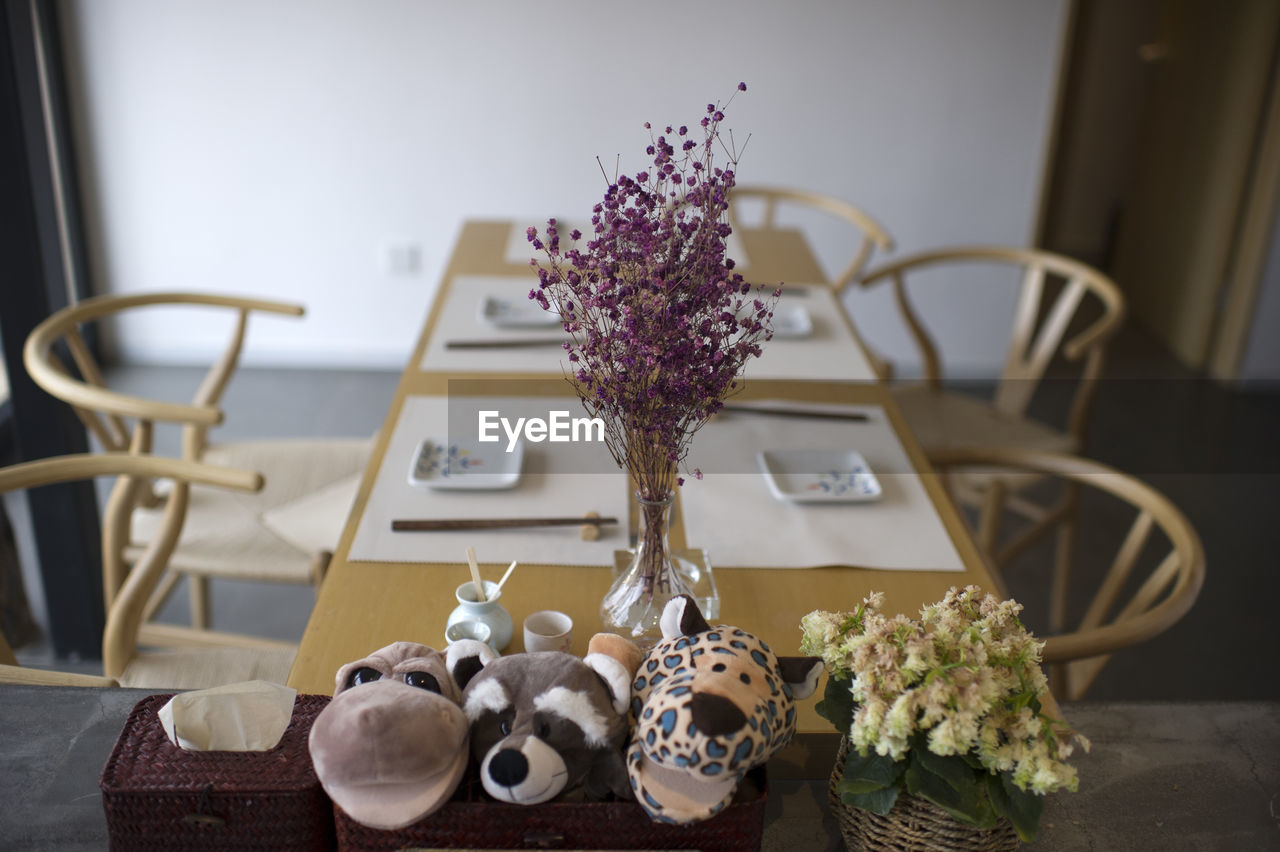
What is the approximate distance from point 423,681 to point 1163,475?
2.91m

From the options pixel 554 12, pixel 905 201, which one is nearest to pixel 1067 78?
pixel 905 201

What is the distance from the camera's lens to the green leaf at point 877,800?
812 mm

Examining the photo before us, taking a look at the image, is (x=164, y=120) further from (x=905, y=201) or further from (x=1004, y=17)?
(x=1004, y=17)

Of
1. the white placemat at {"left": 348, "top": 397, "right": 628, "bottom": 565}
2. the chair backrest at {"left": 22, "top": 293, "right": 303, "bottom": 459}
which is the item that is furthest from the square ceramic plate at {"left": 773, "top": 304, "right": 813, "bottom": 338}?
the chair backrest at {"left": 22, "top": 293, "right": 303, "bottom": 459}

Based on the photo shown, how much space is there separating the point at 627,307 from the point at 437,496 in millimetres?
Result: 590

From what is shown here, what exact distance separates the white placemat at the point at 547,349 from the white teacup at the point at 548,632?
746 mm

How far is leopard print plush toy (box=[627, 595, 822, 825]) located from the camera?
29.4 inches

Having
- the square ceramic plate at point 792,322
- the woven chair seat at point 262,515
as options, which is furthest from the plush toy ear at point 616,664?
the square ceramic plate at point 792,322

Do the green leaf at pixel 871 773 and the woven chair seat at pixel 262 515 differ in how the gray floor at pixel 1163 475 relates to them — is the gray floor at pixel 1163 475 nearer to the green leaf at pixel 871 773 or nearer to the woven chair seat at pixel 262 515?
the woven chair seat at pixel 262 515

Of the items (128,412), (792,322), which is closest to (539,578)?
(128,412)

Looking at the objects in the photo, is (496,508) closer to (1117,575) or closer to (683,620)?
(683,620)

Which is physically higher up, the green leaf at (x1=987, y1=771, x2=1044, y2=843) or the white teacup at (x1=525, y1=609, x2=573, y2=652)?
the green leaf at (x1=987, y1=771, x2=1044, y2=843)

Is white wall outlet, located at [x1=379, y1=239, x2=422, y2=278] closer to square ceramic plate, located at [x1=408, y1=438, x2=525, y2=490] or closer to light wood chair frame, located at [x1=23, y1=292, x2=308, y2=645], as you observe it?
light wood chair frame, located at [x1=23, y1=292, x2=308, y2=645]

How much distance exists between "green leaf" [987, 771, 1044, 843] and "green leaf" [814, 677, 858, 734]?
0.12 metres
